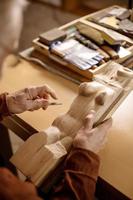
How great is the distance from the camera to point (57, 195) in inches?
25.5

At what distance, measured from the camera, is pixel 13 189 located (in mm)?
547

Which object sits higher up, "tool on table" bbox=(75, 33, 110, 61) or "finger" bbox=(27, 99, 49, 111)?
"tool on table" bbox=(75, 33, 110, 61)

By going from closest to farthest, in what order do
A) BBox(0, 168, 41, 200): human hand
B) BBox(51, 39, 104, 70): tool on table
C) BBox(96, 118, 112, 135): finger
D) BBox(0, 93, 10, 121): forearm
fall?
BBox(0, 168, 41, 200): human hand
BBox(96, 118, 112, 135): finger
BBox(0, 93, 10, 121): forearm
BBox(51, 39, 104, 70): tool on table

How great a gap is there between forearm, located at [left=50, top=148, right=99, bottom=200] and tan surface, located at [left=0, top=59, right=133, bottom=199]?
0.08 meters

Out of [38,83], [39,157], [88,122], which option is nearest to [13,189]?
[39,157]

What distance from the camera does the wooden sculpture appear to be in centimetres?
69

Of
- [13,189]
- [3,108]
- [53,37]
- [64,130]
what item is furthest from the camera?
[53,37]

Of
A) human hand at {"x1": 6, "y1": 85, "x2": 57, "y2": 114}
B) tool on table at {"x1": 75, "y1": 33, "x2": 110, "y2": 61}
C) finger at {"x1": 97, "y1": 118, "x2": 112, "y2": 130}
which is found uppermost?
tool on table at {"x1": 75, "y1": 33, "x2": 110, "y2": 61}

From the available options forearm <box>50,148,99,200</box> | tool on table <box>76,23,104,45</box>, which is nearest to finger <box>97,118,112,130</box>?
forearm <box>50,148,99,200</box>

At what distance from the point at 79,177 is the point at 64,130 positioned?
5.6 inches

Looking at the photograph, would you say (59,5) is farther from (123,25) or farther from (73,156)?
(73,156)

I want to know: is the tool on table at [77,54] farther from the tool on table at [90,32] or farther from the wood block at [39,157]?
the wood block at [39,157]

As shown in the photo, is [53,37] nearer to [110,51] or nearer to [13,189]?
[110,51]

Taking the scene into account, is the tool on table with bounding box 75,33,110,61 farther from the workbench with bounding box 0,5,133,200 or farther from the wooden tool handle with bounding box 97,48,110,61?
the workbench with bounding box 0,5,133,200
